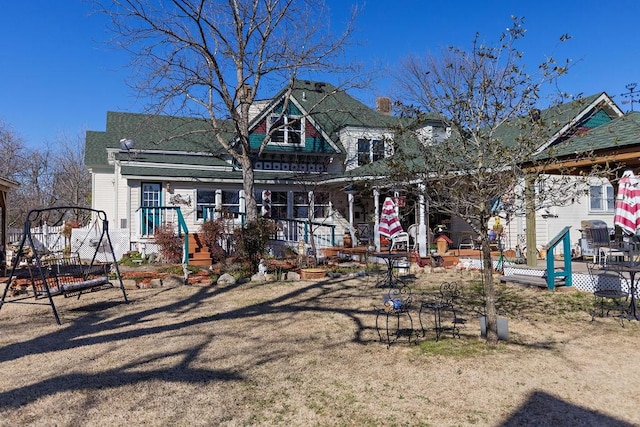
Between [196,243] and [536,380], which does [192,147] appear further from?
[536,380]

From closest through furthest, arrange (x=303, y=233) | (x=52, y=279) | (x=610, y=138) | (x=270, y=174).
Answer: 1. (x=52, y=279)
2. (x=610, y=138)
3. (x=303, y=233)
4. (x=270, y=174)

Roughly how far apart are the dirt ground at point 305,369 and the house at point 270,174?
31.1ft

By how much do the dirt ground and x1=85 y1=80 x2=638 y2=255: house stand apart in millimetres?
9491

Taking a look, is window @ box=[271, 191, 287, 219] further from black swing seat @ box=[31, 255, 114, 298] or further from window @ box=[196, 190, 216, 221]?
black swing seat @ box=[31, 255, 114, 298]

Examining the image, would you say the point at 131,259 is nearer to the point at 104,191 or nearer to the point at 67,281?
the point at 67,281

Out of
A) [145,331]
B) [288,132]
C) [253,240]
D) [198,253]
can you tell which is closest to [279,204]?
[288,132]

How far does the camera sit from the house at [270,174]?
1820 cm

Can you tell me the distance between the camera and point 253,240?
12852 mm

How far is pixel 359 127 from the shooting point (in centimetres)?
2286

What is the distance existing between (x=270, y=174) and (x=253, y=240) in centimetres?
893

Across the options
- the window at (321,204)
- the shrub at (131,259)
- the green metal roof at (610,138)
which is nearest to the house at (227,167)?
the window at (321,204)

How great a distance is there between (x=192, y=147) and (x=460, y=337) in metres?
17.8

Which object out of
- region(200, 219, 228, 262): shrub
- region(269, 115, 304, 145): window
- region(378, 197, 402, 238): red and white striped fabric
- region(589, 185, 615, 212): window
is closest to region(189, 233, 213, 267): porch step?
region(200, 219, 228, 262): shrub

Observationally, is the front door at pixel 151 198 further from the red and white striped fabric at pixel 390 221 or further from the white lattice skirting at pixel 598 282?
the white lattice skirting at pixel 598 282
